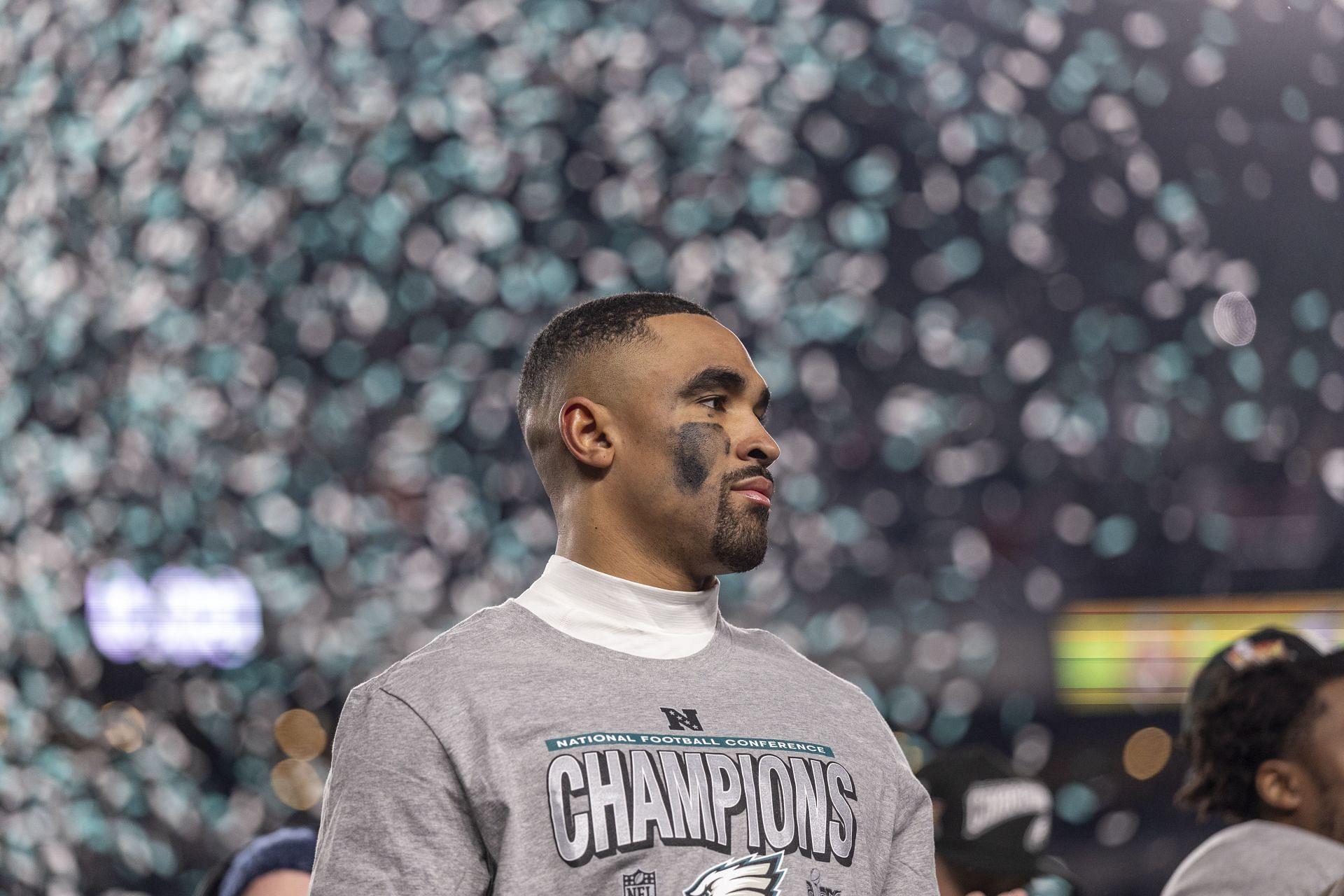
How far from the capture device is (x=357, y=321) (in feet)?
28.1

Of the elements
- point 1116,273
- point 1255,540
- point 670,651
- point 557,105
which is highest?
point 670,651

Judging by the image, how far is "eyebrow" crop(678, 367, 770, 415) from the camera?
1.01 m

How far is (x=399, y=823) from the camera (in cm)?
84

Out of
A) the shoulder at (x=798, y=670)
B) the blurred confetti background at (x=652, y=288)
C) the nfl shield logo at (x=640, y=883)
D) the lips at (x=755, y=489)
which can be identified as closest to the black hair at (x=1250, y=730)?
the shoulder at (x=798, y=670)

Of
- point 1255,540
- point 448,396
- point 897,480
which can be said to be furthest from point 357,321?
point 1255,540

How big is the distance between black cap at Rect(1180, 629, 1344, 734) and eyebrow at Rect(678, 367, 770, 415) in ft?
3.41

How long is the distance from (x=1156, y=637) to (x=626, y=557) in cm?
709

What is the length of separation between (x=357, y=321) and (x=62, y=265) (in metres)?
1.88

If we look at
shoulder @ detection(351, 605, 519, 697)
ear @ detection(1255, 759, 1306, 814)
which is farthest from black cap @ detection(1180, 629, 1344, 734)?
shoulder @ detection(351, 605, 519, 697)

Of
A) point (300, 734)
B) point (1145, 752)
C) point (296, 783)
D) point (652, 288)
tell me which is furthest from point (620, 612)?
point (300, 734)

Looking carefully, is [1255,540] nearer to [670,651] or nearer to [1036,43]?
[1036,43]

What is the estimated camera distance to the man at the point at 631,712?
0.85 meters

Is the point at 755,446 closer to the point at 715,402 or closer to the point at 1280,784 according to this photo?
the point at 715,402

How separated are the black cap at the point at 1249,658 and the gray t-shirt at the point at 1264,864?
218 mm
